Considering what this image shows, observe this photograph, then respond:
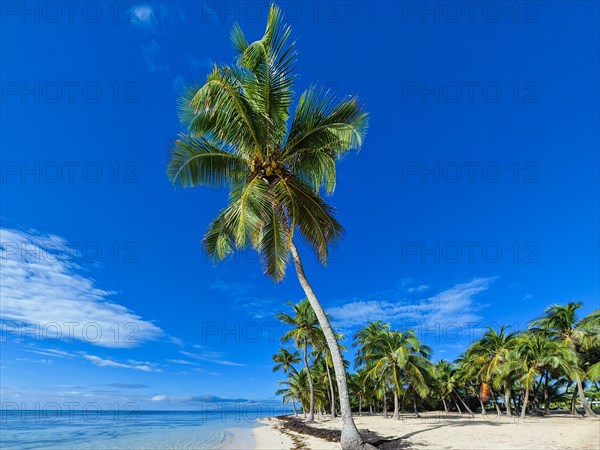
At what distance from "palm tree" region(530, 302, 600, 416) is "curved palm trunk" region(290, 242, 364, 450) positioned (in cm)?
2827

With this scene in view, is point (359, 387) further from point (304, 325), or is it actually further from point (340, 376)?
point (340, 376)

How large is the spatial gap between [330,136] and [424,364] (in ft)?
76.4

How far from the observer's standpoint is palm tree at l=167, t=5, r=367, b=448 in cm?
1005

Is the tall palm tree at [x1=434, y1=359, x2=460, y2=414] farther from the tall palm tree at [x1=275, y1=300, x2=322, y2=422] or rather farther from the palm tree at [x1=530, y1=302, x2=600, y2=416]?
the tall palm tree at [x1=275, y1=300, x2=322, y2=422]

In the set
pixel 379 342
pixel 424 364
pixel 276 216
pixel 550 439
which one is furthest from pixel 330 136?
pixel 424 364

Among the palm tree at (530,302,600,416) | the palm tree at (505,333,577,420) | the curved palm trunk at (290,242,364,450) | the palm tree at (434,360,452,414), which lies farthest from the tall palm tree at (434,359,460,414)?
the curved palm trunk at (290,242,364,450)

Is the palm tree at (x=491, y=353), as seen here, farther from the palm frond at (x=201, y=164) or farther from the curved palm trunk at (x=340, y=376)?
the palm frond at (x=201, y=164)

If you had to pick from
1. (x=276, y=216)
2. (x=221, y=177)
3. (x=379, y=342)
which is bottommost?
(x=379, y=342)

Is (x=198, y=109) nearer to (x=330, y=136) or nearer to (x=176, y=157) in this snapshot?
(x=176, y=157)

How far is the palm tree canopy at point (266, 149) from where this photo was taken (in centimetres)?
1010

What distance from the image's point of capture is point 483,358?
3120cm

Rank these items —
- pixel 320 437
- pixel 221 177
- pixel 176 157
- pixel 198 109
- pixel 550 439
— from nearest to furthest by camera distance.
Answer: pixel 198 109 < pixel 176 157 < pixel 221 177 < pixel 550 439 < pixel 320 437

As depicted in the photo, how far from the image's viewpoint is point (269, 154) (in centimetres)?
1116

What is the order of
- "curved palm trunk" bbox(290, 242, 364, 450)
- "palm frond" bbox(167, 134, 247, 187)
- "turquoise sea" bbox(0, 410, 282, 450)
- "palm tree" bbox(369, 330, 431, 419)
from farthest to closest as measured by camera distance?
"palm tree" bbox(369, 330, 431, 419) → "turquoise sea" bbox(0, 410, 282, 450) → "palm frond" bbox(167, 134, 247, 187) → "curved palm trunk" bbox(290, 242, 364, 450)
